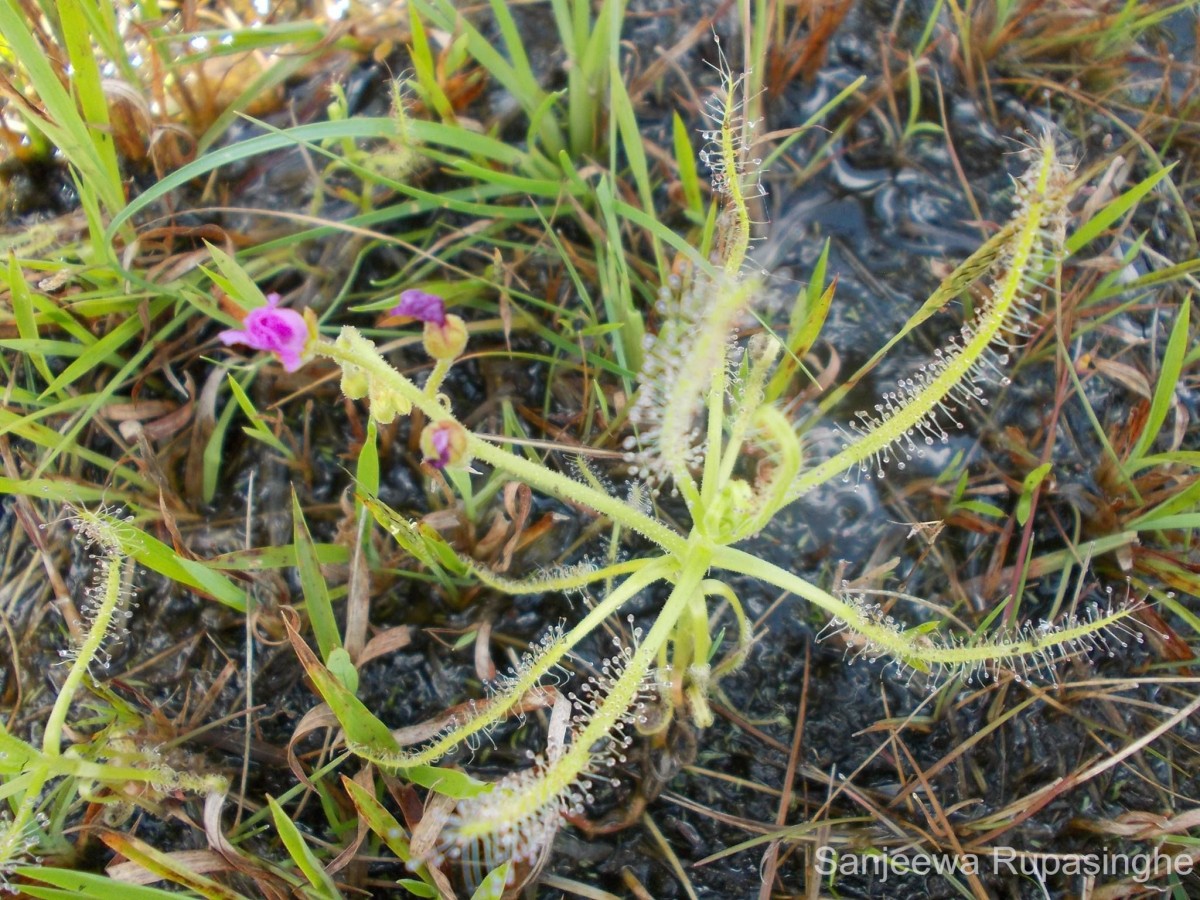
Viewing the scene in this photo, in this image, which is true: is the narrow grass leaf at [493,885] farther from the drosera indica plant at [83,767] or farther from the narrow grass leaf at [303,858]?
the drosera indica plant at [83,767]

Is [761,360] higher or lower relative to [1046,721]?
higher

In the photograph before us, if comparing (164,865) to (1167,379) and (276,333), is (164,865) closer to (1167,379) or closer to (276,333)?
(276,333)

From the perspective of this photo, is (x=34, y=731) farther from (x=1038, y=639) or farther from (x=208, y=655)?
(x=1038, y=639)

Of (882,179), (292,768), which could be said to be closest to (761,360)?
(882,179)

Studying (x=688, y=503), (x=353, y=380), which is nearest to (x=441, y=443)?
(x=353, y=380)

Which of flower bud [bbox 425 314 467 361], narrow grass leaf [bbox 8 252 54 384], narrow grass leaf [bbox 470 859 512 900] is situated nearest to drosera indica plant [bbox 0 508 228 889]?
narrow grass leaf [bbox 8 252 54 384]

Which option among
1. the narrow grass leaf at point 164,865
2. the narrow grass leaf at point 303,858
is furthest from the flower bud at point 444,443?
the narrow grass leaf at point 164,865
